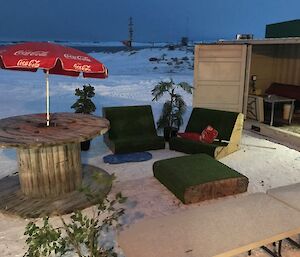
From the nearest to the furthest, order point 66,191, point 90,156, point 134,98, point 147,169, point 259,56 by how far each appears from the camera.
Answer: point 66,191 < point 147,169 < point 90,156 < point 259,56 < point 134,98

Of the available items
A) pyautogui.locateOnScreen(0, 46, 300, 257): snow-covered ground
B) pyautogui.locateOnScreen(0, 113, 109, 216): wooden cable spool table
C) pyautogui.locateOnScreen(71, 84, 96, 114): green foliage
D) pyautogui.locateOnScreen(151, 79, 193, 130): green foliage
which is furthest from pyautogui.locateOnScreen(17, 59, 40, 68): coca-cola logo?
pyautogui.locateOnScreen(151, 79, 193, 130): green foliage

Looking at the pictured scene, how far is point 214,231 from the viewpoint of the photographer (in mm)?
2941

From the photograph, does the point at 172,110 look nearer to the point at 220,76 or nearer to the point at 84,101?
the point at 220,76

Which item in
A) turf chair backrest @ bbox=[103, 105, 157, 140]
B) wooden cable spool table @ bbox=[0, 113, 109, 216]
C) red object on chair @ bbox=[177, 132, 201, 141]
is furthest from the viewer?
turf chair backrest @ bbox=[103, 105, 157, 140]

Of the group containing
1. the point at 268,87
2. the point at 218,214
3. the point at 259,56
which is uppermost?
the point at 259,56

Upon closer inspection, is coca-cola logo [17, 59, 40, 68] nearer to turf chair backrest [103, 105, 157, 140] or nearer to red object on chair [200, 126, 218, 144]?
turf chair backrest [103, 105, 157, 140]

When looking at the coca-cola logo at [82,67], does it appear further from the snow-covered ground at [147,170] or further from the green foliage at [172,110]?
the green foliage at [172,110]

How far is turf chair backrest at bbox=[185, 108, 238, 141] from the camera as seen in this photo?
6.94 m

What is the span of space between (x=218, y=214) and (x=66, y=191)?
2.58 metres

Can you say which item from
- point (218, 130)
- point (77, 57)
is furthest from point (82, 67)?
point (218, 130)

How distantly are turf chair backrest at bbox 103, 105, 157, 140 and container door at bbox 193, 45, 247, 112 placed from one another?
2.22 m

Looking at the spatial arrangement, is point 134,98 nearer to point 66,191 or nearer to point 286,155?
point 286,155

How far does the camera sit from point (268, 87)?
38.5ft

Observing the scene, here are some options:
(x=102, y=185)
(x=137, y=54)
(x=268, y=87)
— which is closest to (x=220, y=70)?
(x=268, y=87)
